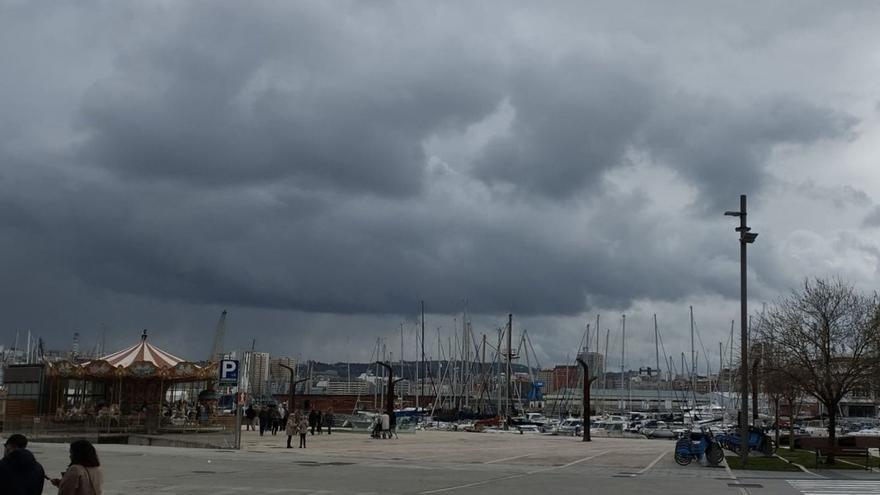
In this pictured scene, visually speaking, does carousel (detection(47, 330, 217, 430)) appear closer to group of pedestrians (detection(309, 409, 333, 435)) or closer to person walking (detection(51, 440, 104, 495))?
group of pedestrians (detection(309, 409, 333, 435))

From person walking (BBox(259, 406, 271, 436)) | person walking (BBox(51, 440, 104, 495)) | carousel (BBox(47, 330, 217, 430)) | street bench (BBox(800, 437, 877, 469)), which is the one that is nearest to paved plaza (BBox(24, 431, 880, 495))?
street bench (BBox(800, 437, 877, 469))

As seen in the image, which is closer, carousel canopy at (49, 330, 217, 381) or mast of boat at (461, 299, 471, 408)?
carousel canopy at (49, 330, 217, 381)

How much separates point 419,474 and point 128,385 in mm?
35863

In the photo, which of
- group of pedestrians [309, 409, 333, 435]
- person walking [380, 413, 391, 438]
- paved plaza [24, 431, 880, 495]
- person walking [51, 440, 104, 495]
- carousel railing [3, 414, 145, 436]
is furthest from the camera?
group of pedestrians [309, 409, 333, 435]

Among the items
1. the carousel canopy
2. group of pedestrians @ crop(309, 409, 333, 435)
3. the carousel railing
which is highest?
the carousel canopy

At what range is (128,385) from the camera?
2256 inches

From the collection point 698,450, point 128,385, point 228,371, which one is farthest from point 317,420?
point 698,450

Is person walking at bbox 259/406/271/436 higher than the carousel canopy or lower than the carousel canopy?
lower

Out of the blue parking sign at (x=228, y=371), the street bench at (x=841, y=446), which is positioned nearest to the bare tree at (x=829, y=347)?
the street bench at (x=841, y=446)

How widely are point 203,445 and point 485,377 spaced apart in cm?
8380

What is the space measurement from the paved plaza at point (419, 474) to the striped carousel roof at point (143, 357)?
17578mm

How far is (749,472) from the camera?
1174 inches

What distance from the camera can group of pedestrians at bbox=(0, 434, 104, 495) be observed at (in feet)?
33.3

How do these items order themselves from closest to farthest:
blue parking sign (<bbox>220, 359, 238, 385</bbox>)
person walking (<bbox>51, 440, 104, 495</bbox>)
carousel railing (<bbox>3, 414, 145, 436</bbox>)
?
person walking (<bbox>51, 440, 104, 495</bbox>) → blue parking sign (<bbox>220, 359, 238, 385</bbox>) → carousel railing (<bbox>3, 414, 145, 436</bbox>)
